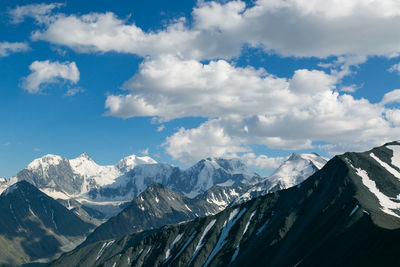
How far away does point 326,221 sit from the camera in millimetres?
192875

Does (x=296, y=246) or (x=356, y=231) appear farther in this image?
(x=296, y=246)

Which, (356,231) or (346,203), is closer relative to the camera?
(356,231)

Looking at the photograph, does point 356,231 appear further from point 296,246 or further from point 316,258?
point 296,246

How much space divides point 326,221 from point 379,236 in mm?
58411

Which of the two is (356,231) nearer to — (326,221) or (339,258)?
(339,258)

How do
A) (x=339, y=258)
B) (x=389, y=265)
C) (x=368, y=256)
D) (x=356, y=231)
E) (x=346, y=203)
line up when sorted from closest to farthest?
(x=389, y=265), (x=368, y=256), (x=339, y=258), (x=356, y=231), (x=346, y=203)

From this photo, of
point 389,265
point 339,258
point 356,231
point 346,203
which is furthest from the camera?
point 346,203

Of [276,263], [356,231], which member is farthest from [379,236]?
[276,263]

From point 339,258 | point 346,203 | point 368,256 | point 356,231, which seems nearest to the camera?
point 368,256

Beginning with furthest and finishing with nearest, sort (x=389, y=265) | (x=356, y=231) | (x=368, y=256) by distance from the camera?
1. (x=356, y=231)
2. (x=368, y=256)
3. (x=389, y=265)

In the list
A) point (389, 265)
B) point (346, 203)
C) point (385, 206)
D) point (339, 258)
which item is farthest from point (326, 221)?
point (389, 265)

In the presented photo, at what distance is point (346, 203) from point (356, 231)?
36670 mm

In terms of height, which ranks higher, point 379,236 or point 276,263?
point 379,236

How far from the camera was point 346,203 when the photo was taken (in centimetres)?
19200
